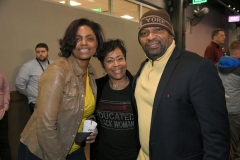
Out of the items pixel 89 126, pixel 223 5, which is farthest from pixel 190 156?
pixel 223 5

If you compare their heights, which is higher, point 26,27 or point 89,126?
point 26,27

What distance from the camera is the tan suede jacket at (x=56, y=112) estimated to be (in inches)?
59.1

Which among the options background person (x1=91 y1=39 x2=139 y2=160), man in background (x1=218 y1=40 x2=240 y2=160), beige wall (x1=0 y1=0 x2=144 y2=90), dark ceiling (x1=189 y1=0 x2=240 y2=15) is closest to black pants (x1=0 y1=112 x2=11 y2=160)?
beige wall (x1=0 y1=0 x2=144 y2=90)

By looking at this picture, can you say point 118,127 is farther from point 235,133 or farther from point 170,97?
point 235,133

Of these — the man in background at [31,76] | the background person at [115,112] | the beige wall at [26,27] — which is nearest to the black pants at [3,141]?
the man in background at [31,76]

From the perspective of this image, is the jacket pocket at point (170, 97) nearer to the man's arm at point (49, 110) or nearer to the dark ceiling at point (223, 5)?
the man's arm at point (49, 110)

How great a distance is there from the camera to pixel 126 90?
2.06 meters

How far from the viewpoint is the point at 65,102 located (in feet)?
5.30

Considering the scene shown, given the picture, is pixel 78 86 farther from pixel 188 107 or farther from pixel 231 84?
pixel 231 84

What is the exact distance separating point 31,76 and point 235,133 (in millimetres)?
3418

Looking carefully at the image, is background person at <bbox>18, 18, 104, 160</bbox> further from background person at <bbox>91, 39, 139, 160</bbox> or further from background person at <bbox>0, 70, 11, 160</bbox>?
background person at <bbox>0, 70, 11, 160</bbox>

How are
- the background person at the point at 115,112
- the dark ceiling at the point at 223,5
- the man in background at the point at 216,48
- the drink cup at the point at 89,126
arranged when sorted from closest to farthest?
the drink cup at the point at 89,126
the background person at the point at 115,112
the man in background at the point at 216,48
the dark ceiling at the point at 223,5

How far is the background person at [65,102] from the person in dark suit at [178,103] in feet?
1.65

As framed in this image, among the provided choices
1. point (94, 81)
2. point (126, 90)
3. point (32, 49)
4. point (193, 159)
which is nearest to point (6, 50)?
point (32, 49)
